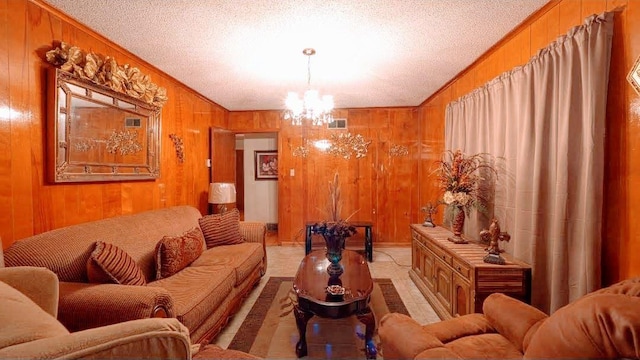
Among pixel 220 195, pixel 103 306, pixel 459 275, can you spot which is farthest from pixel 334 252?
pixel 220 195

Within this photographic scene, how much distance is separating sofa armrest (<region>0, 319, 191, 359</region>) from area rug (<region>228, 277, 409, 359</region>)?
1.51 metres

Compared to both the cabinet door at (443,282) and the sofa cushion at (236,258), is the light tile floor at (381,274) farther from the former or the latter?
the sofa cushion at (236,258)

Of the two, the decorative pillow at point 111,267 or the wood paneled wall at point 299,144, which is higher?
the wood paneled wall at point 299,144

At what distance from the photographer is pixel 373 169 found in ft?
16.0

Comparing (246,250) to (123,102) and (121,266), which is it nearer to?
(121,266)

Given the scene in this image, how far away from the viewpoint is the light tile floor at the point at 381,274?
2.47 metres

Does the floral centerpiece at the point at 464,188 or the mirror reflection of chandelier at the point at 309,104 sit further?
the mirror reflection of chandelier at the point at 309,104

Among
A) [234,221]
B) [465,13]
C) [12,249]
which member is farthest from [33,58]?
[465,13]

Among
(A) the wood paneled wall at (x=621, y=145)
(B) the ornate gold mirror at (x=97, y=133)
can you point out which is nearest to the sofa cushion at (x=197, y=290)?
(B) the ornate gold mirror at (x=97, y=133)

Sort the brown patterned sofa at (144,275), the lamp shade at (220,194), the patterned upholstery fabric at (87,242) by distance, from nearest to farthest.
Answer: the brown patterned sofa at (144,275) < the patterned upholstery fabric at (87,242) < the lamp shade at (220,194)

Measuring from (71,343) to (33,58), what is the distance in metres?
2.27

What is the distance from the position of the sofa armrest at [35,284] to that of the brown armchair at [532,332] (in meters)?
1.60

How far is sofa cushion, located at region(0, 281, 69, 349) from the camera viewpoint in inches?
25.4

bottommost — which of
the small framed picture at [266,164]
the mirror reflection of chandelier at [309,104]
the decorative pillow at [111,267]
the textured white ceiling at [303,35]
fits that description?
the decorative pillow at [111,267]
